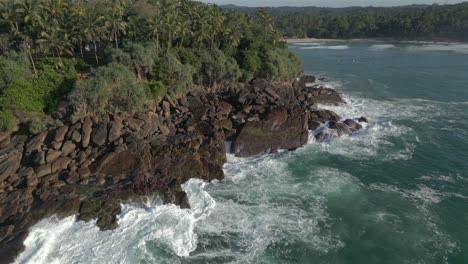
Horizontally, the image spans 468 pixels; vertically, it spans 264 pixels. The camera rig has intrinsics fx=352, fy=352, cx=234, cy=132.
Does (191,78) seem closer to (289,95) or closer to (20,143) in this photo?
(289,95)

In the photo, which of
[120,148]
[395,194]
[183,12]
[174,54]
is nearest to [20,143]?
[120,148]

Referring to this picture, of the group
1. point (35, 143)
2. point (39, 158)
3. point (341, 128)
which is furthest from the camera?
point (341, 128)

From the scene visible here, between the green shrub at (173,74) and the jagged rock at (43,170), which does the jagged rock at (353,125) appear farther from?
the jagged rock at (43,170)

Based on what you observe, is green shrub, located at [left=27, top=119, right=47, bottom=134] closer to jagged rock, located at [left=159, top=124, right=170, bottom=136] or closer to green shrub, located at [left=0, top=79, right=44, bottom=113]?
green shrub, located at [left=0, top=79, right=44, bottom=113]

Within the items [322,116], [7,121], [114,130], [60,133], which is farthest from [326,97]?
[7,121]

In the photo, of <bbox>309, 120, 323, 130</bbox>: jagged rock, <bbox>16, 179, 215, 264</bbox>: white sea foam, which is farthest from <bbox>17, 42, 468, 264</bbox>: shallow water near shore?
<bbox>309, 120, 323, 130</bbox>: jagged rock

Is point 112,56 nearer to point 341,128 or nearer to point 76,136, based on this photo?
point 76,136
